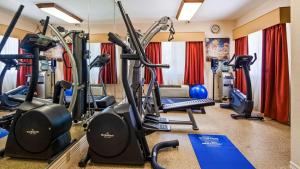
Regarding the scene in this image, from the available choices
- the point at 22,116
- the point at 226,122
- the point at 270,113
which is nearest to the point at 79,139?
the point at 22,116

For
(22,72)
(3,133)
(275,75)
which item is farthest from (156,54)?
(3,133)

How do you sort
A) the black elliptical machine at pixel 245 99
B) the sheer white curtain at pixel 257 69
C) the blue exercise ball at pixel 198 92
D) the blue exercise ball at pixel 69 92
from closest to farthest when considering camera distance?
the blue exercise ball at pixel 69 92, the black elliptical machine at pixel 245 99, the sheer white curtain at pixel 257 69, the blue exercise ball at pixel 198 92

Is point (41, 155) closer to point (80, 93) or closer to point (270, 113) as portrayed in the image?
point (80, 93)

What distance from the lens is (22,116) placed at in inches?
77.3

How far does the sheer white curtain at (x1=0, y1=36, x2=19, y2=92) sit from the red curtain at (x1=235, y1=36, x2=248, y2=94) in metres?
5.59

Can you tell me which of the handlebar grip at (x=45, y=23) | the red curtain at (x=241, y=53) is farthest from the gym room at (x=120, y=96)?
the red curtain at (x=241, y=53)

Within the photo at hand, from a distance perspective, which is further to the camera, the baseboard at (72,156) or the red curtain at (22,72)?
the baseboard at (72,156)


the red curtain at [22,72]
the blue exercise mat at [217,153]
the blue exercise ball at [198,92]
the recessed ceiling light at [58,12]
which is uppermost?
the recessed ceiling light at [58,12]

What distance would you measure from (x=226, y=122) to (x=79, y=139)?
9.62ft

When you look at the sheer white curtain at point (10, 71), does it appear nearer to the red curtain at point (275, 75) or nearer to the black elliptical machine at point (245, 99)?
the black elliptical machine at point (245, 99)

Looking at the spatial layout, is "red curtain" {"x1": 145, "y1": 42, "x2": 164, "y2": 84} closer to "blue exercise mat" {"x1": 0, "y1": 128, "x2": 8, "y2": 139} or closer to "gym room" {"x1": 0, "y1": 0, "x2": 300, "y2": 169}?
"gym room" {"x1": 0, "y1": 0, "x2": 300, "y2": 169}

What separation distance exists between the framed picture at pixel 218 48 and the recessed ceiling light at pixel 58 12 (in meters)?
4.80

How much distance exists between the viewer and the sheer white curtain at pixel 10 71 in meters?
1.67

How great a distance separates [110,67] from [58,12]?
1.61 meters
